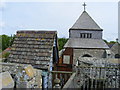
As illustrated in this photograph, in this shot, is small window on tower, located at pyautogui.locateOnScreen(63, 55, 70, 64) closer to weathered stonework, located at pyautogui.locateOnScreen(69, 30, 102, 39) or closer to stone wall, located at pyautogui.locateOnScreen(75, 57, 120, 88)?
stone wall, located at pyautogui.locateOnScreen(75, 57, 120, 88)

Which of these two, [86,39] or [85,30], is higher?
[85,30]

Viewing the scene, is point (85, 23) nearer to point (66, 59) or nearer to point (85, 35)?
point (85, 35)

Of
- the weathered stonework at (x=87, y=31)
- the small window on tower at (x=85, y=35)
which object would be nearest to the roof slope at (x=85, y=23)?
the weathered stonework at (x=87, y=31)

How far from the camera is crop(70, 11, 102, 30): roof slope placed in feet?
66.8

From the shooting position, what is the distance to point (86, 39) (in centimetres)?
2022

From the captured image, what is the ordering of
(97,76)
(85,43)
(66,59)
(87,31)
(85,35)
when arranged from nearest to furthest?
(97,76) < (66,59) < (85,43) < (87,31) < (85,35)

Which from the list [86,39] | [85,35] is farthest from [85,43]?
[85,35]

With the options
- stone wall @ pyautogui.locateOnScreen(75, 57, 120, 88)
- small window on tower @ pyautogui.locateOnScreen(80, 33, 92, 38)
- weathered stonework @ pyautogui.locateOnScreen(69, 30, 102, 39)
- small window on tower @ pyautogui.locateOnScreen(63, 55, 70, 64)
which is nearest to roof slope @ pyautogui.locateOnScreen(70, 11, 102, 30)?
A: weathered stonework @ pyautogui.locateOnScreen(69, 30, 102, 39)

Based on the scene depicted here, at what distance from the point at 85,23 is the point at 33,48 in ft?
54.6

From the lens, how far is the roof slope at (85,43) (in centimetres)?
1873

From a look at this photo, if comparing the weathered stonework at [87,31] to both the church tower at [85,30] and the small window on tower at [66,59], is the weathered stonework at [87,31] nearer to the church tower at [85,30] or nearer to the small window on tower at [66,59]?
the church tower at [85,30]

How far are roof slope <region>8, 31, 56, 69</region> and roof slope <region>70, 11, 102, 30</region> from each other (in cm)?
1533

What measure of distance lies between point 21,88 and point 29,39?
3140 millimetres

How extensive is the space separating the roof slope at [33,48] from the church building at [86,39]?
1267 centimetres
